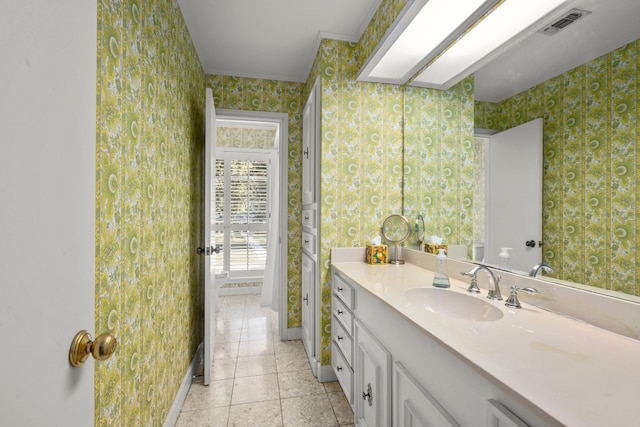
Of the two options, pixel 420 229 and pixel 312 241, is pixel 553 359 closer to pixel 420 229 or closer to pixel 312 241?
pixel 420 229

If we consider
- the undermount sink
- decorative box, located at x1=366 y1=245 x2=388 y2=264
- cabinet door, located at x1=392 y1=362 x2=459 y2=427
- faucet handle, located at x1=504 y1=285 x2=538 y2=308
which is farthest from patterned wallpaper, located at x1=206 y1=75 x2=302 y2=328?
faucet handle, located at x1=504 y1=285 x2=538 y2=308

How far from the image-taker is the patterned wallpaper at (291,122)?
2807 millimetres

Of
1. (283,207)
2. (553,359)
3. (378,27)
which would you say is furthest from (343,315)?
(378,27)

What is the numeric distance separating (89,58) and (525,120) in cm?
139

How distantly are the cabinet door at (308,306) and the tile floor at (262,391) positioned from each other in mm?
129

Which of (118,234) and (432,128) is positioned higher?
(432,128)

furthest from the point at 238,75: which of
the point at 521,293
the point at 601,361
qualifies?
the point at 601,361

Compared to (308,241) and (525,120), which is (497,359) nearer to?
(525,120)

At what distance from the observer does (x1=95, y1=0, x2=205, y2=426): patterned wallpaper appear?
97 cm

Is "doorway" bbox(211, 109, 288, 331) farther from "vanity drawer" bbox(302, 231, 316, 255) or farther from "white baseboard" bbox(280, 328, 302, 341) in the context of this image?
"vanity drawer" bbox(302, 231, 316, 255)

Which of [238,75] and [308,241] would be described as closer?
[308,241]

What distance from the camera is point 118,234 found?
106 cm

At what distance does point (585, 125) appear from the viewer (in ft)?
3.18

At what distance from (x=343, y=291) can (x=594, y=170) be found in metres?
1.32
